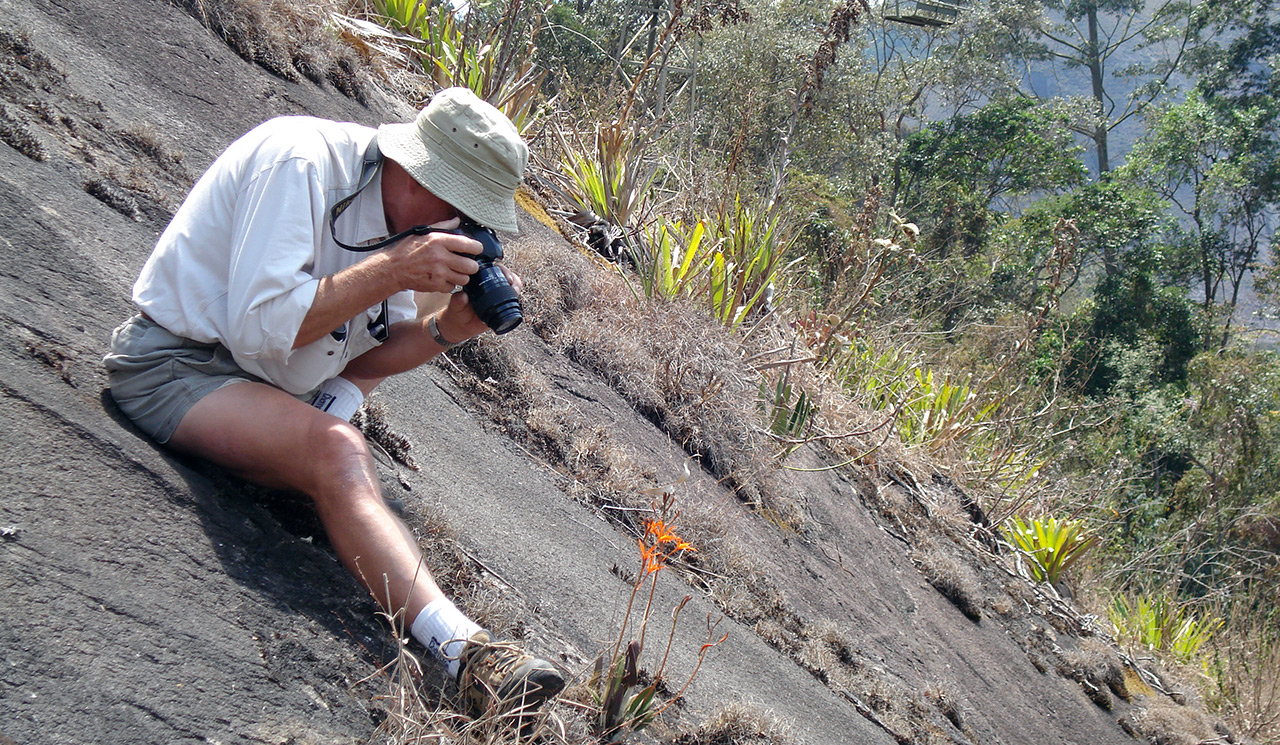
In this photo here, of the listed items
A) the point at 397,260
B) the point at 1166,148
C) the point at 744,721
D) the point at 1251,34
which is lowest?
the point at 744,721

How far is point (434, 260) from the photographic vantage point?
2059 millimetres

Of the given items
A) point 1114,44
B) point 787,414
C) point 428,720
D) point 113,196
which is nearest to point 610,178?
point 787,414

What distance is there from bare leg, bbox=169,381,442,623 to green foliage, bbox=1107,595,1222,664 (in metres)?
7.56

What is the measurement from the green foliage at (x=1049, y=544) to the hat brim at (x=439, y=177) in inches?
246

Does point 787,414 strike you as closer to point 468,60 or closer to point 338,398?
point 338,398

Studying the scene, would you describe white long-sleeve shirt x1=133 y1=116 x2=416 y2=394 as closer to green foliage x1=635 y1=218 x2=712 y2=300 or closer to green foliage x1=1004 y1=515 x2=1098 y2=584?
green foliage x1=635 y1=218 x2=712 y2=300

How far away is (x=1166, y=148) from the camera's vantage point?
1945 cm

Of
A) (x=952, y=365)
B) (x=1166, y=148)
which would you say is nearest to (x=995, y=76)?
(x=1166, y=148)

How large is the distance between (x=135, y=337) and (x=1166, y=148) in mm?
21941

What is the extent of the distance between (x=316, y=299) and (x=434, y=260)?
10.7 inches

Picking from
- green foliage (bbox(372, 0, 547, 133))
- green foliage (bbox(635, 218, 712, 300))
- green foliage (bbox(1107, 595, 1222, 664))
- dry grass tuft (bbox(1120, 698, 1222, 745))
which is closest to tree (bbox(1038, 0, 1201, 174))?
green foliage (bbox(1107, 595, 1222, 664))

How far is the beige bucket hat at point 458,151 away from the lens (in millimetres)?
2164

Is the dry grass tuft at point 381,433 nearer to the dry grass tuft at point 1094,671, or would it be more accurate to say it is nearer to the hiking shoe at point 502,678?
the hiking shoe at point 502,678

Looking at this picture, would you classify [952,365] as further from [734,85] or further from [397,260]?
[397,260]
